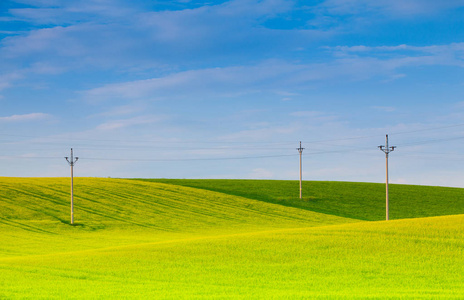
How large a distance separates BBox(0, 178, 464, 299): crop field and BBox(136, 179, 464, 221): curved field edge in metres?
6.70

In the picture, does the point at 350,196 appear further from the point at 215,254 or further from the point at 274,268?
the point at 274,268

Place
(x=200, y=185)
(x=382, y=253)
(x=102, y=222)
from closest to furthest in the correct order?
(x=382, y=253) < (x=102, y=222) < (x=200, y=185)

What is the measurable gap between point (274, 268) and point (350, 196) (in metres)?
52.3

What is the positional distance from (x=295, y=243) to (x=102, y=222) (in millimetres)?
28064

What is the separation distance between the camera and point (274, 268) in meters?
20.8

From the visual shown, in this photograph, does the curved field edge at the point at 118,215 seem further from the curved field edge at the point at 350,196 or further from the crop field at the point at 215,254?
the curved field edge at the point at 350,196

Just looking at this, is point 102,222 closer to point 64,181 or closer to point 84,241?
point 84,241

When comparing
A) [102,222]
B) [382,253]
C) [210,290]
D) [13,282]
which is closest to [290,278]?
[210,290]

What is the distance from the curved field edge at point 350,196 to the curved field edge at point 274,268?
109 ft

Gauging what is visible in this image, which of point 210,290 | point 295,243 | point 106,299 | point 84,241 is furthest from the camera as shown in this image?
point 84,241

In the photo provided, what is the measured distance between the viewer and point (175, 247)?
2564 centimetres

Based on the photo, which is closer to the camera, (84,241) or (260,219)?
(84,241)

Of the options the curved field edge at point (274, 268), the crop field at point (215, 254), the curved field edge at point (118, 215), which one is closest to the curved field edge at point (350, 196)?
the curved field edge at point (118, 215)

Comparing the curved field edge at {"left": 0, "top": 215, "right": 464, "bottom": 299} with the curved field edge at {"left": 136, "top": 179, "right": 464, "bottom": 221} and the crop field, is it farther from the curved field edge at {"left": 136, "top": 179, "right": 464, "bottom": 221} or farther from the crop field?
the curved field edge at {"left": 136, "top": 179, "right": 464, "bottom": 221}
